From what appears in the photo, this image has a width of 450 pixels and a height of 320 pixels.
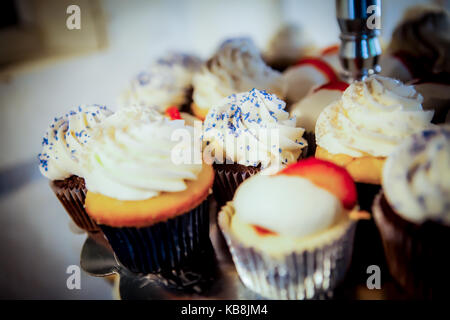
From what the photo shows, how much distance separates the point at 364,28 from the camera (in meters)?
1.50

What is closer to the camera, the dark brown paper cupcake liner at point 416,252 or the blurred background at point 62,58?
the dark brown paper cupcake liner at point 416,252

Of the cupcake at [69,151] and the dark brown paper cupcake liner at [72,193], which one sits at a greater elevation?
the cupcake at [69,151]

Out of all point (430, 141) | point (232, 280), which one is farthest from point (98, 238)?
point (430, 141)

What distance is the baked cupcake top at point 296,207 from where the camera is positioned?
94cm

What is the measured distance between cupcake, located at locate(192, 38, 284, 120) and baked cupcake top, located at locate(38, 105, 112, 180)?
0.56 m

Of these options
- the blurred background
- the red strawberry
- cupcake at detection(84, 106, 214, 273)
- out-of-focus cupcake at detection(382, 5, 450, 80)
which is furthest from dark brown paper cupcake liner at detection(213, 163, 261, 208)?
the blurred background

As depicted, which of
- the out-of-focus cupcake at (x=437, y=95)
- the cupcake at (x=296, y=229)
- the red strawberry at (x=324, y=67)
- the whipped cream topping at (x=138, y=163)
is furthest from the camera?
the red strawberry at (x=324, y=67)

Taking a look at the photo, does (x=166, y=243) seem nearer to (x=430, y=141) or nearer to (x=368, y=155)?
(x=368, y=155)

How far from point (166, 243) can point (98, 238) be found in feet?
1.37

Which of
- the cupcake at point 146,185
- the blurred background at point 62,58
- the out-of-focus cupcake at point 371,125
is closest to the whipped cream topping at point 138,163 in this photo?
the cupcake at point 146,185

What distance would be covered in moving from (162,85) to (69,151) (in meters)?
0.87

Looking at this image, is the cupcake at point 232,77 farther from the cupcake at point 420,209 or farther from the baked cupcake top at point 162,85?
the cupcake at point 420,209

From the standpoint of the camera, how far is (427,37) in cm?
203

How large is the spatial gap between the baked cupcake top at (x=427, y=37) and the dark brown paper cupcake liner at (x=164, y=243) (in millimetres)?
1422
